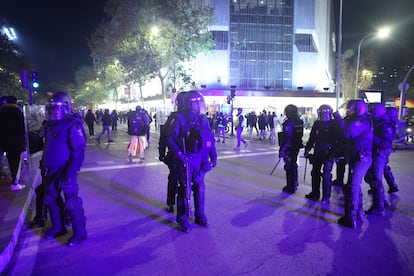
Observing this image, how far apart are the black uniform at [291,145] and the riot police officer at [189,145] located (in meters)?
2.32

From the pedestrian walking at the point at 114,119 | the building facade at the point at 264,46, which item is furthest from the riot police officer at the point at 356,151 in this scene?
the building facade at the point at 264,46

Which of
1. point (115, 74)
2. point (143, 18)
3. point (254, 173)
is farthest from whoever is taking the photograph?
point (115, 74)

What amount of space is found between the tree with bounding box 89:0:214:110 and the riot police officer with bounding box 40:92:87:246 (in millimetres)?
21140

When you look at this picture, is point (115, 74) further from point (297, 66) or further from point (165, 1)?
point (297, 66)

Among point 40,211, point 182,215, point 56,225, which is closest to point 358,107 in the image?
point 182,215

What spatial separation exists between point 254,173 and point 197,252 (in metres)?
4.95

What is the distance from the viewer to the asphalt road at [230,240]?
337cm

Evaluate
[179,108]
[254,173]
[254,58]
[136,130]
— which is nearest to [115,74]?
[254,58]

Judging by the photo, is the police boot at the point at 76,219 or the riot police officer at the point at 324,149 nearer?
the police boot at the point at 76,219

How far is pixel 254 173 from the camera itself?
8422mm

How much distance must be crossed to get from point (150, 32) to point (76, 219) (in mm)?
22132

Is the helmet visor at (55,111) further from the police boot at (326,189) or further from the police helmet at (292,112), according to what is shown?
the police boot at (326,189)

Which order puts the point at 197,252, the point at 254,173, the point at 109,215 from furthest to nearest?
the point at 254,173, the point at 109,215, the point at 197,252

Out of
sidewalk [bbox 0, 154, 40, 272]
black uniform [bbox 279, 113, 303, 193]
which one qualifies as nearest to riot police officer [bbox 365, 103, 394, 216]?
black uniform [bbox 279, 113, 303, 193]
